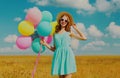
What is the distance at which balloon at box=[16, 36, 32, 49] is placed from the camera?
27.0 feet

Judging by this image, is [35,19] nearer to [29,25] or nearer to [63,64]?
[29,25]

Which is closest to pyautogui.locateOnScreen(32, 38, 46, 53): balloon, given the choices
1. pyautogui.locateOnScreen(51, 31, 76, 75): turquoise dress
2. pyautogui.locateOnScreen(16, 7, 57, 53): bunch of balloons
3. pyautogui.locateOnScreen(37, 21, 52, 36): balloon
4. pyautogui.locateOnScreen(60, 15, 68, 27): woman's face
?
pyautogui.locateOnScreen(16, 7, 57, 53): bunch of balloons

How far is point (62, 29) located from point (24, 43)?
0.86 meters

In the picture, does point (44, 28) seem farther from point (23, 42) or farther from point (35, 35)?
point (23, 42)

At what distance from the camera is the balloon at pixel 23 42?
8.24 m

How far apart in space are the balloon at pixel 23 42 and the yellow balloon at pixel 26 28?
10 centimetres

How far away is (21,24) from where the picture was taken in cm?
831

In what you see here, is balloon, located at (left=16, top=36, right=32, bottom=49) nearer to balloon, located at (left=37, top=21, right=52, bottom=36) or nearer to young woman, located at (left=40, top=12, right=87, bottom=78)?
balloon, located at (left=37, top=21, right=52, bottom=36)

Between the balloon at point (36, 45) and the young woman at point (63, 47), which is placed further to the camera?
the balloon at point (36, 45)

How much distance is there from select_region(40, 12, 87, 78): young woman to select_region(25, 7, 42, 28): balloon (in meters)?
0.44

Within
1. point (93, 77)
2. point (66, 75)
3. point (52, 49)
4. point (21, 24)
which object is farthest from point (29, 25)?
point (93, 77)

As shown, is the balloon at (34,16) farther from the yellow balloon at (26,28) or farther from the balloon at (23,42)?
the balloon at (23,42)

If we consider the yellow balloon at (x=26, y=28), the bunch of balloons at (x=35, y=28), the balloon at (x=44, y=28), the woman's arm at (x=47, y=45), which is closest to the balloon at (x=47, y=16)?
the bunch of balloons at (x=35, y=28)

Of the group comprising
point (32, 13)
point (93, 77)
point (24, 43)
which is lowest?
point (93, 77)
